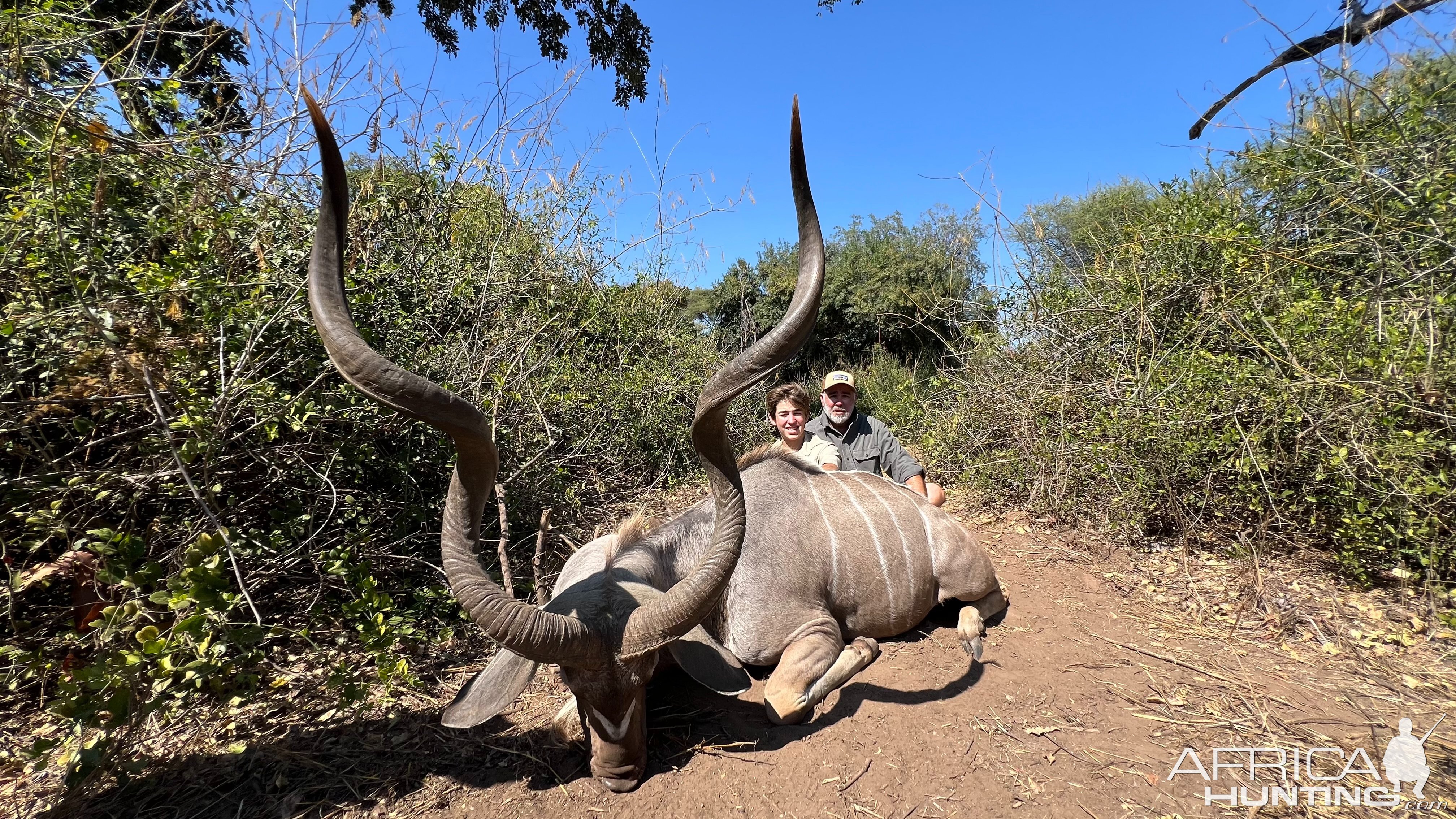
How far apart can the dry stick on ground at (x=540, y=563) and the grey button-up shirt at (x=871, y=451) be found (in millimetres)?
2429

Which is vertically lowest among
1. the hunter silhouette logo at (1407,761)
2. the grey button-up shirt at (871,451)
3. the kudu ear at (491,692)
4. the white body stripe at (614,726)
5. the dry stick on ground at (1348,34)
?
the hunter silhouette logo at (1407,761)

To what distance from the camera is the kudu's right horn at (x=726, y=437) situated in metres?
1.82

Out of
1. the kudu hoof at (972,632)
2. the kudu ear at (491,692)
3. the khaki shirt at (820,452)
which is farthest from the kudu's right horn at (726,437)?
the khaki shirt at (820,452)

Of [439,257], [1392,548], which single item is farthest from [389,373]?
[1392,548]

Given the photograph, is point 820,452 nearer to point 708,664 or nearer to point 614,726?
point 708,664

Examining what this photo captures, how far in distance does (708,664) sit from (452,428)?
1.55m

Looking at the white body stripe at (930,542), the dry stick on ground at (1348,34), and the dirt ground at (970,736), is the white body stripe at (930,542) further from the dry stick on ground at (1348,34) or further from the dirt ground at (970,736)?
the dry stick on ground at (1348,34)

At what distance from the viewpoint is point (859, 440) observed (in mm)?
5082

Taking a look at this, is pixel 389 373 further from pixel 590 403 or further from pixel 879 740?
pixel 590 403

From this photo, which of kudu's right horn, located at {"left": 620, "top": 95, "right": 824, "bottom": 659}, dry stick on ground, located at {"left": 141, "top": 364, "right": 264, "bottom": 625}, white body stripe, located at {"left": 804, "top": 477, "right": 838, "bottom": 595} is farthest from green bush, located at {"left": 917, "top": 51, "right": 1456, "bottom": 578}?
dry stick on ground, located at {"left": 141, "top": 364, "right": 264, "bottom": 625}

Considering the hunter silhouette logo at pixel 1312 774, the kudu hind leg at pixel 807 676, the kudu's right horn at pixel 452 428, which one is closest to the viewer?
the kudu's right horn at pixel 452 428

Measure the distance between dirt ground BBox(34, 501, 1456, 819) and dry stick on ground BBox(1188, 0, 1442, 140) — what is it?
3963 mm

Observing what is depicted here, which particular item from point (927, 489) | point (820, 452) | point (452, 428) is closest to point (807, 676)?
point (452, 428)

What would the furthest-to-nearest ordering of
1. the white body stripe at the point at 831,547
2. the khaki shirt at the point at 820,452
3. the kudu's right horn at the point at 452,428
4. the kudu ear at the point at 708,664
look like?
the khaki shirt at the point at 820,452, the white body stripe at the point at 831,547, the kudu ear at the point at 708,664, the kudu's right horn at the point at 452,428
